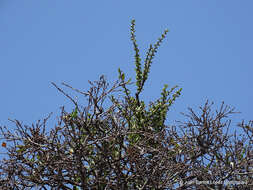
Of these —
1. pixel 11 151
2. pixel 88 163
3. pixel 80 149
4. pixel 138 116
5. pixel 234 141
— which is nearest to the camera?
pixel 80 149

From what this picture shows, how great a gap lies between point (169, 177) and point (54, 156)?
1962mm

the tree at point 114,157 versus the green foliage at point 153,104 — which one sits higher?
the green foliage at point 153,104

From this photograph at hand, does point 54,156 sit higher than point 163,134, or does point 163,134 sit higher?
point 163,134

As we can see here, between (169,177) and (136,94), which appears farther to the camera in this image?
(136,94)

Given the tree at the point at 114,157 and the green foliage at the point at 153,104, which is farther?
the green foliage at the point at 153,104

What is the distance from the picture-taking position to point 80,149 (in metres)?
6.06

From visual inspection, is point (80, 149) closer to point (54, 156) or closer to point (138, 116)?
point (54, 156)

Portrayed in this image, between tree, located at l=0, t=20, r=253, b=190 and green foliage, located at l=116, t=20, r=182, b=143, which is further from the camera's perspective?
green foliage, located at l=116, t=20, r=182, b=143

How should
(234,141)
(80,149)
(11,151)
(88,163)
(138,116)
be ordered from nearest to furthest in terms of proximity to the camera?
(80,149) < (88,163) < (11,151) < (234,141) < (138,116)

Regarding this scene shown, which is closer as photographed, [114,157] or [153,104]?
[114,157]

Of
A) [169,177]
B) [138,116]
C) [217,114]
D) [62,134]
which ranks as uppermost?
[138,116]

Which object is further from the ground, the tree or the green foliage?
the green foliage

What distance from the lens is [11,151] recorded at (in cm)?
724

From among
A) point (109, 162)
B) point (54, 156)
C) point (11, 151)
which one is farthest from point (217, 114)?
point (11, 151)
